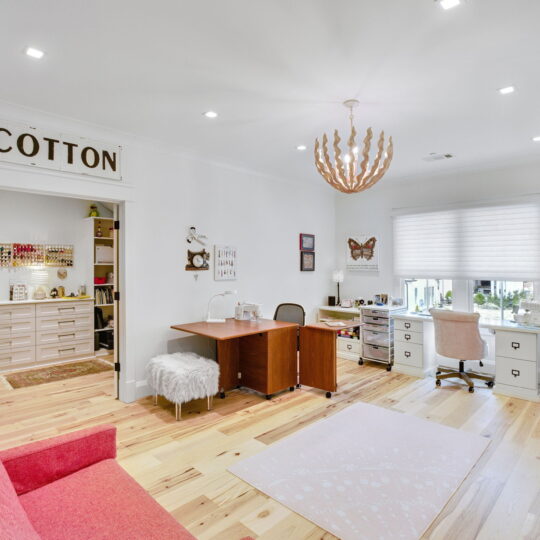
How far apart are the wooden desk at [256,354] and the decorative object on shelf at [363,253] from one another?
7.58 feet

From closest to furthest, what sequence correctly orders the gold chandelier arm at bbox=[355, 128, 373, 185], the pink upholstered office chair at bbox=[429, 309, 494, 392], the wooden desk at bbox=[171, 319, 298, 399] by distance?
the gold chandelier arm at bbox=[355, 128, 373, 185]
the wooden desk at bbox=[171, 319, 298, 399]
the pink upholstered office chair at bbox=[429, 309, 494, 392]

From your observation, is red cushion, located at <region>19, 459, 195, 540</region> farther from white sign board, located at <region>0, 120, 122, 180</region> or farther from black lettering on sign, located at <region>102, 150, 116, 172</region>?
black lettering on sign, located at <region>102, 150, 116, 172</region>

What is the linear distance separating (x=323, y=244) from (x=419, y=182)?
1703 millimetres

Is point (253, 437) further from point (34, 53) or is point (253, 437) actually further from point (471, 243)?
point (471, 243)

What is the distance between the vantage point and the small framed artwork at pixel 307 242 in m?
5.83

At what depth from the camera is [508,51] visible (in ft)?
7.50

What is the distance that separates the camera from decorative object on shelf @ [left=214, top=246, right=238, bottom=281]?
4668 mm

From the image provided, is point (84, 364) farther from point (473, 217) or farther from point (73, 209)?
point (473, 217)

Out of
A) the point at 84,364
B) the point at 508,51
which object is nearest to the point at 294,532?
the point at 508,51

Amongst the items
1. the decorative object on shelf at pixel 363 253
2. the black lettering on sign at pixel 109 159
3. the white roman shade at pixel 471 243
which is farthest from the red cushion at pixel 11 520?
the decorative object on shelf at pixel 363 253

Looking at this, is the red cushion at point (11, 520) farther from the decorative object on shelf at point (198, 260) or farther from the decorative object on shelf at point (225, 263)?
the decorative object on shelf at point (225, 263)

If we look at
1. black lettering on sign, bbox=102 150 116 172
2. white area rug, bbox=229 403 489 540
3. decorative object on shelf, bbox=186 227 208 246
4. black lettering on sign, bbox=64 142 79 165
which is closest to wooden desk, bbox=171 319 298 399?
white area rug, bbox=229 403 489 540

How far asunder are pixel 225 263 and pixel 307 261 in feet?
5.39

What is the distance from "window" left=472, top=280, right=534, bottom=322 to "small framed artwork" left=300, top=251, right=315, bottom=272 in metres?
2.27
